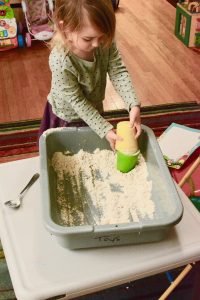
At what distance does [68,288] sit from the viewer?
2.46ft

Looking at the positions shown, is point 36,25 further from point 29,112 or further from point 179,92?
point 179,92

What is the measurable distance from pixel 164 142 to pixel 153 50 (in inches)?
57.4

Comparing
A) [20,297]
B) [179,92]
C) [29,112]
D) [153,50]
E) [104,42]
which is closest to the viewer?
[20,297]

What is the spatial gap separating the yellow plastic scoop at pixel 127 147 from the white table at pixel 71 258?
7.5 inches

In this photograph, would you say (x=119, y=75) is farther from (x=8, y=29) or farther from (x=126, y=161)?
(x=8, y=29)

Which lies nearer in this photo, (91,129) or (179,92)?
(91,129)

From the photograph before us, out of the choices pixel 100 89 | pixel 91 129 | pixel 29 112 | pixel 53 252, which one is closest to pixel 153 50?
pixel 29 112

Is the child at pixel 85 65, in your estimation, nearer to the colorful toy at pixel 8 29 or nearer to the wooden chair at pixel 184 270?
the wooden chair at pixel 184 270

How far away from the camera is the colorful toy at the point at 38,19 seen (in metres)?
2.89

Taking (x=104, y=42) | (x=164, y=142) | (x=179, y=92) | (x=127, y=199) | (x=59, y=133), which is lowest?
(x=179, y=92)

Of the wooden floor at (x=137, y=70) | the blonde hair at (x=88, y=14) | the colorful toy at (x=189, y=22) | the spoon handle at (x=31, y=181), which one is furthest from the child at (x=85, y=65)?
the colorful toy at (x=189, y=22)

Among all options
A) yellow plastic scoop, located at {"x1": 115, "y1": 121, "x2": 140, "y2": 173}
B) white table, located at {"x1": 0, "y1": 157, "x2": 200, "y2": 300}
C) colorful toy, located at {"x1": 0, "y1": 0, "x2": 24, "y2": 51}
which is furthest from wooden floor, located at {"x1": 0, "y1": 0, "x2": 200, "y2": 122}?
white table, located at {"x1": 0, "y1": 157, "x2": 200, "y2": 300}

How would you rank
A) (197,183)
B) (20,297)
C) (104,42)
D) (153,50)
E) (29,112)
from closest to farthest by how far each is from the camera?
1. (20,297)
2. (104,42)
3. (197,183)
4. (29,112)
5. (153,50)

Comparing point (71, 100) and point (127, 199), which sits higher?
point (71, 100)
